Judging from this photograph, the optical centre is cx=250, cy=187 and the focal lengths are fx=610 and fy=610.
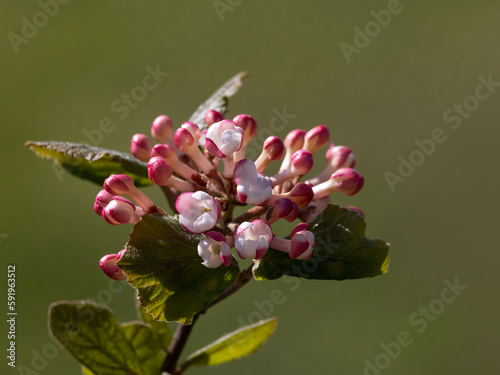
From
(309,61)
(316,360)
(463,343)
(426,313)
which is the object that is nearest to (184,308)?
(316,360)

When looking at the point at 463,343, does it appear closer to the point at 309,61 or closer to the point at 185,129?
the point at 309,61

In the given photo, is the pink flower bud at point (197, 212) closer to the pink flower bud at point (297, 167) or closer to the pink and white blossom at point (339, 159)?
the pink flower bud at point (297, 167)

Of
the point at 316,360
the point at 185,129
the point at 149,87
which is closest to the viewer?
the point at 185,129

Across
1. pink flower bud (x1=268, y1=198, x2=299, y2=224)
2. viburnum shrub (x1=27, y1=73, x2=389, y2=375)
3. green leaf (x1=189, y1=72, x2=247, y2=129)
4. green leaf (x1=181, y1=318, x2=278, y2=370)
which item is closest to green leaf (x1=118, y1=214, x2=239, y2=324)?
viburnum shrub (x1=27, y1=73, x2=389, y2=375)

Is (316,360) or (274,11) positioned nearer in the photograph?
(316,360)

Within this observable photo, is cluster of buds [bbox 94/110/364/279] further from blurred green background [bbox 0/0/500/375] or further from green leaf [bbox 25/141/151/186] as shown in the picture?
blurred green background [bbox 0/0/500/375]

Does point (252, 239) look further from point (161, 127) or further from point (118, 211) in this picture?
point (161, 127)
